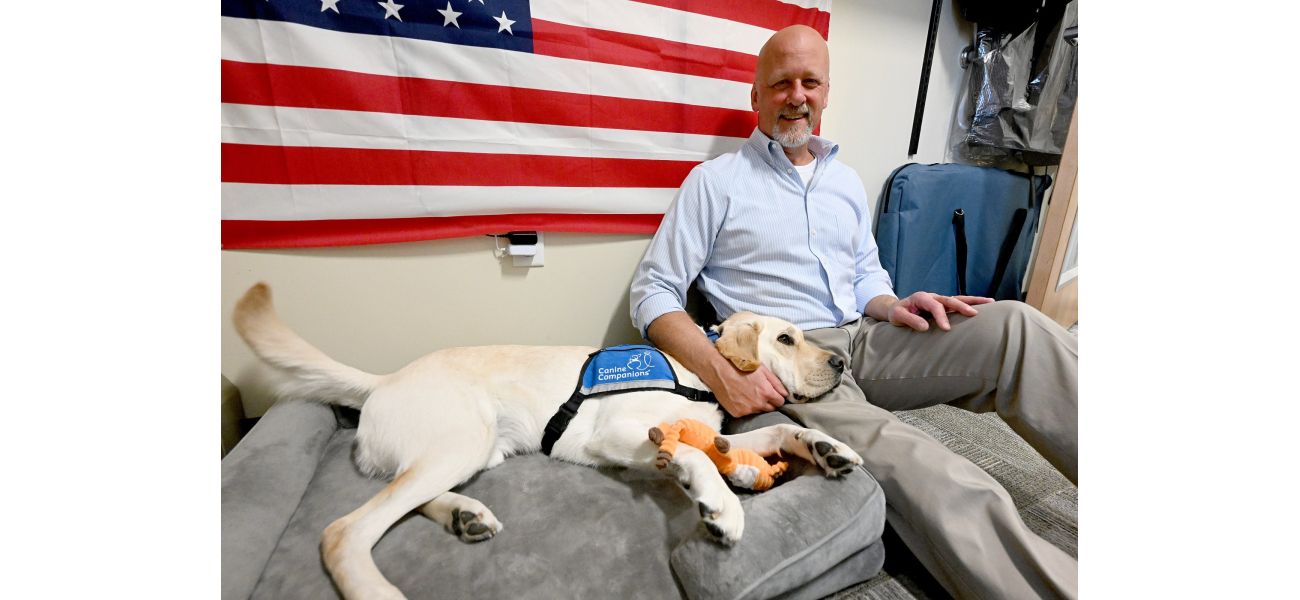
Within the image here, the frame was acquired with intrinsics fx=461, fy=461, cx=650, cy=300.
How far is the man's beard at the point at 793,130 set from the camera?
5.24 ft

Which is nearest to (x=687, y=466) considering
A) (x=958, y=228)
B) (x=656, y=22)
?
(x=656, y=22)

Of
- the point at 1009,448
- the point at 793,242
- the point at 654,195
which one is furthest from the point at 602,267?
the point at 1009,448

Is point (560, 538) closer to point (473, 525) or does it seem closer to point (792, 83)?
point (473, 525)

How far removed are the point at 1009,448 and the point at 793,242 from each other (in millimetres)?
1154

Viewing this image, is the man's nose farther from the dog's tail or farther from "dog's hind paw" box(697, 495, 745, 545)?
the dog's tail

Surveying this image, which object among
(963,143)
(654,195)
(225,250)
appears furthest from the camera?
(963,143)

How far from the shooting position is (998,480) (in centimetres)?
153

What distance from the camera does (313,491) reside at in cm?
106

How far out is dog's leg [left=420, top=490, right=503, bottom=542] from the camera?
0.93 m

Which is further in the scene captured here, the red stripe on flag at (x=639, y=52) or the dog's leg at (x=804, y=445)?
the red stripe on flag at (x=639, y=52)

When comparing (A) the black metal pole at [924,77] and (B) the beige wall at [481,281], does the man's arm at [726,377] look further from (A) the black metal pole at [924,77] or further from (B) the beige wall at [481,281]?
(A) the black metal pole at [924,77]

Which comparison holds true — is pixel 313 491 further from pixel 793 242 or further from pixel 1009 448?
pixel 1009 448

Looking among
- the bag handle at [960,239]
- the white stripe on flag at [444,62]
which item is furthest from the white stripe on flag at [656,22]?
the bag handle at [960,239]

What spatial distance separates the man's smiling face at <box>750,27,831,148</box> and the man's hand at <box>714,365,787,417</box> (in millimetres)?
870
